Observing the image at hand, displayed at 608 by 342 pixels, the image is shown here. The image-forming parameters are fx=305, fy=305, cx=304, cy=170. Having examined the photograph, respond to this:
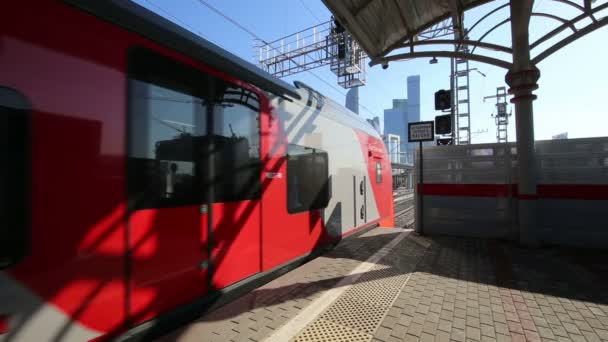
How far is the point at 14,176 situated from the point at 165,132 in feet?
3.46

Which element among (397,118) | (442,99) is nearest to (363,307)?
(442,99)

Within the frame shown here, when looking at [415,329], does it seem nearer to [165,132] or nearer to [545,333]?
[545,333]

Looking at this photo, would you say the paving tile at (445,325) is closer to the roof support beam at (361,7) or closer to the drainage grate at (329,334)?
the drainage grate at (329,334)

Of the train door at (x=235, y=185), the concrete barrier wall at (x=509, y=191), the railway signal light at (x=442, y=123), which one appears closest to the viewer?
the train door at (x=235, y=185)

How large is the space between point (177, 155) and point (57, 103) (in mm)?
934

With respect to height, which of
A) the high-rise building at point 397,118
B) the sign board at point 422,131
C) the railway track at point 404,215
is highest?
the high-rise building at point 397,118

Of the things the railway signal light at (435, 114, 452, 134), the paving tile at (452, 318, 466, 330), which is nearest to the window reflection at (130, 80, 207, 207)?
the paving tile at (452, 318, 466, 330)

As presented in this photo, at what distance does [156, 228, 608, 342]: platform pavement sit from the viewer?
9.18 feet

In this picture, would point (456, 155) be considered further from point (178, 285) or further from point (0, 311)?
point (0, 311)

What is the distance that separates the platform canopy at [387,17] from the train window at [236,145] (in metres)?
3.58

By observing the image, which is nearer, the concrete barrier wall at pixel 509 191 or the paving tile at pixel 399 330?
the paving tile at pixel 399 330

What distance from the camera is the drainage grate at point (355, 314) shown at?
294 cm

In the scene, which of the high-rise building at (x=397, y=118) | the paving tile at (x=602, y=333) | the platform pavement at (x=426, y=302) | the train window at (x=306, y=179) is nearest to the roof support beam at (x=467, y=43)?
the train window at (x=306, y=179)

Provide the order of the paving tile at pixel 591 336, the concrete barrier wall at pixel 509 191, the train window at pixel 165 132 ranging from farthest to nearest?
the concrete barrier wall at pixel 509 191, the paving tile at pixel 591 336, the train window at pixel 165 132
